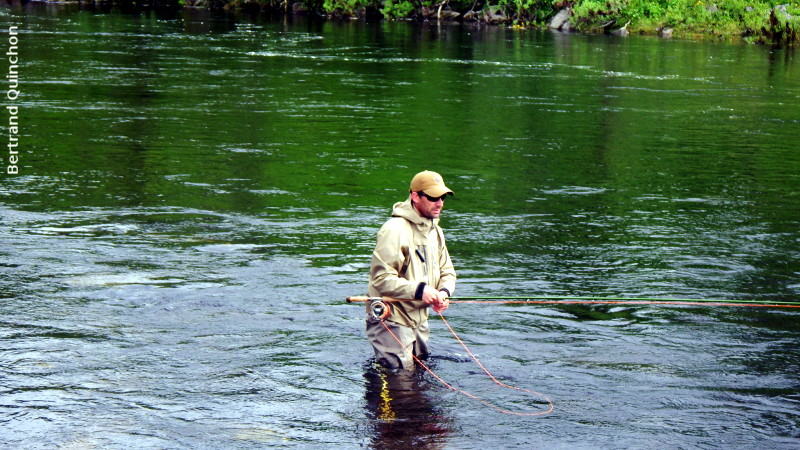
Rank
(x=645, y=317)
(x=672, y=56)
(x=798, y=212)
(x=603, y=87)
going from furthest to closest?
(x=672, y=56), (x=603, y=87), (x=798, y=212), (x=645, y=317)

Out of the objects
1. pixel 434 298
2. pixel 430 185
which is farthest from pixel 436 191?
pixel 434 298

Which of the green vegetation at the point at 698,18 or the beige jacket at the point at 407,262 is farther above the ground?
the green vegetation at the point at 698,18

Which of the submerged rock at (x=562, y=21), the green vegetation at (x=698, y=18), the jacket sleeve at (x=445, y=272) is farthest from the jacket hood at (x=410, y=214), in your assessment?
the submerged rock at (x=562, y=21)

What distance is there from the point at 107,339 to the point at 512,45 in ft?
137

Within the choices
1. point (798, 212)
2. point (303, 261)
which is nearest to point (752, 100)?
point (798, 212)

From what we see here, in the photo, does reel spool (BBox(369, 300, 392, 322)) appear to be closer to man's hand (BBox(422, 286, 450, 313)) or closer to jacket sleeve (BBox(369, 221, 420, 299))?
jacket sleeve (BBox(369, 221, 420, 299))

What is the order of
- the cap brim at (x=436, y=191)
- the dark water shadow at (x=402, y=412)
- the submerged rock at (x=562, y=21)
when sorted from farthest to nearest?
1. the submerged rock at (x=562, y=21)
2. the cap brim at (x=436, y=191)
3. the dark water shadow at (x=402, y=412)

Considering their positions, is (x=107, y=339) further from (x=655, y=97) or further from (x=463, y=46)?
(x=463, y=46)

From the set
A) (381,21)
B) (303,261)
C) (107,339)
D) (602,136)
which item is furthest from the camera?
(381,21)

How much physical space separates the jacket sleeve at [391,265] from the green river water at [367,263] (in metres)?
0.82

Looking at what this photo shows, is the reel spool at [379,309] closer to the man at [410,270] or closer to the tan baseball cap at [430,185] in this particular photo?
the man at [410,270]

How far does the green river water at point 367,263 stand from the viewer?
733cm

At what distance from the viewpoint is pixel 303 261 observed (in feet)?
37.8

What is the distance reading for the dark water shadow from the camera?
270 inches
